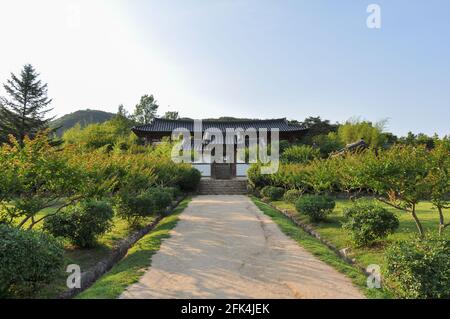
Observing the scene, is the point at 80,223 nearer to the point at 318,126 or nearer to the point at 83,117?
the point at 318,126

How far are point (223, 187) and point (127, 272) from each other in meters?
17.2

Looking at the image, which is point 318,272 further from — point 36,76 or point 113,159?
point 36,76

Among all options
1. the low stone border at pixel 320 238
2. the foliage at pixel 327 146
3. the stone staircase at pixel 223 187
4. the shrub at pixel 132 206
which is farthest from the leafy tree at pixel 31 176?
the foliage at pixel 327 146

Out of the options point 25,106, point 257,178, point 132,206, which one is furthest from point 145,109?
point 132,206

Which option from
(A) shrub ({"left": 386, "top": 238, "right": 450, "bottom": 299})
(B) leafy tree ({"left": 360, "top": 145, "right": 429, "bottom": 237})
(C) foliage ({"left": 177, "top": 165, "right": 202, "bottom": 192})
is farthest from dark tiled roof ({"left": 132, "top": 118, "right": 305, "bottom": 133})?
(A) shrub ({"left": 386, "top": 238, "right": 450, "bottom": 299})

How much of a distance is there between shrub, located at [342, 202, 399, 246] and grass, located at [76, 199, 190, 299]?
13.5 ft

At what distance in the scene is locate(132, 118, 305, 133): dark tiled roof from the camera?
30.0 metres

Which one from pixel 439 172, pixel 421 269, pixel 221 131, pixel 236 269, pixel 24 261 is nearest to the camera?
pixel 24 261

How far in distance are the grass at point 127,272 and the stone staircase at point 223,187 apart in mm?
13216

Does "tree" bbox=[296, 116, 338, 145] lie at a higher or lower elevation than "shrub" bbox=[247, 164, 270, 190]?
higher

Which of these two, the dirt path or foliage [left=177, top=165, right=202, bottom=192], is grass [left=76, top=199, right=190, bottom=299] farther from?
foliage [left=177, top=165, right=202, bottom=192]

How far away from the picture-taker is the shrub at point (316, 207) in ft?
34.7

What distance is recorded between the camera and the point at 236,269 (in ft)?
19.4
